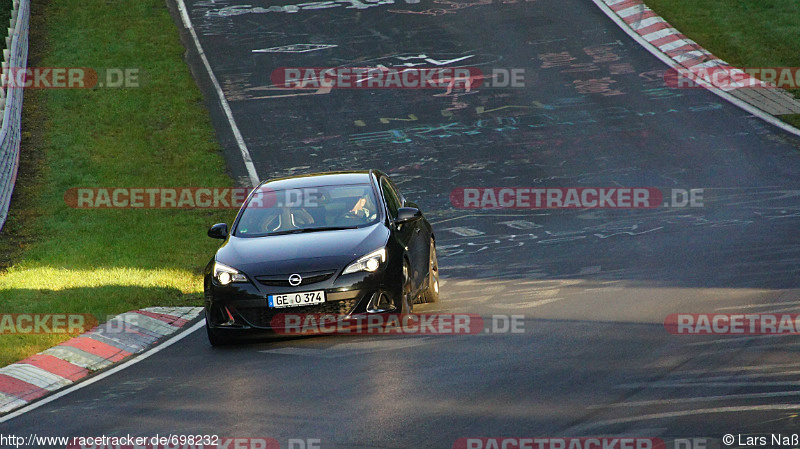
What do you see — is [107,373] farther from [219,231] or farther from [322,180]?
[322,180]

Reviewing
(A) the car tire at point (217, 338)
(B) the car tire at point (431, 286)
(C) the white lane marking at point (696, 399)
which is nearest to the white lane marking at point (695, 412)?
(C) the white lane marking at point (696, 399)

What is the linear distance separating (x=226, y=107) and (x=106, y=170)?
4525mm

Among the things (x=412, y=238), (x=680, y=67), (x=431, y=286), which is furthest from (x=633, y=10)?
(x=412, y=238)

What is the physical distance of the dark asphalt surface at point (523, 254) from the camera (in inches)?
298

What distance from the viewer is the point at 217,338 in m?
10.5

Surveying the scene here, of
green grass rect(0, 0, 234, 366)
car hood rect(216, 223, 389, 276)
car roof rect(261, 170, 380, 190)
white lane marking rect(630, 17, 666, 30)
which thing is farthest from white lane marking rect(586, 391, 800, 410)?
white lane marking rect(630, 17, 666, 30)

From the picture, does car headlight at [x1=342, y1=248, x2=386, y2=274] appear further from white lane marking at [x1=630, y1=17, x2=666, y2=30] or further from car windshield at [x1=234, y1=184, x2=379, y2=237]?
white lane marking at [x1=630, y1=17, x2=666, y2=30]

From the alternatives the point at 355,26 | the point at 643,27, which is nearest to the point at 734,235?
the point at 643,27

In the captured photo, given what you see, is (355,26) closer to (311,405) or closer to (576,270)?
(576,270)

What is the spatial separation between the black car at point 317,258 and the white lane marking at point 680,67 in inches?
435

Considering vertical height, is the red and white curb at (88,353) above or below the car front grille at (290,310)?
below

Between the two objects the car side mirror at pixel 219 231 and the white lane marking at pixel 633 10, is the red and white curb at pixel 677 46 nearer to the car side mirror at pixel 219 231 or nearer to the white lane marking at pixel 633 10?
the white lane marking at pixel 633 10

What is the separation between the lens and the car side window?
39.1 ft

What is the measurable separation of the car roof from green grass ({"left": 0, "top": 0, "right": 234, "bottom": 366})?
2006 mm
